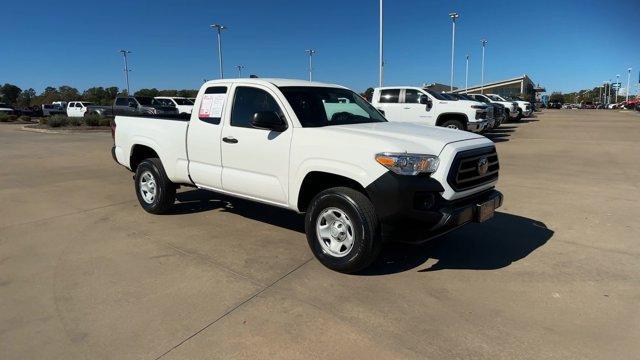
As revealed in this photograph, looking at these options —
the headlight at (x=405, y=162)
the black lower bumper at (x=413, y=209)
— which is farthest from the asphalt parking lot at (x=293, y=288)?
the headlight at (x=405, y=162)

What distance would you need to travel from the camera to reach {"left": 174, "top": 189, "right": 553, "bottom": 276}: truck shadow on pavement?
4.51 metres

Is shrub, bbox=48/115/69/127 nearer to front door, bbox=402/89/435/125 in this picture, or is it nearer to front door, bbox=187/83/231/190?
front door, bbox=402/89/435/125

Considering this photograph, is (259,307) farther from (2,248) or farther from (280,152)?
(2,248)

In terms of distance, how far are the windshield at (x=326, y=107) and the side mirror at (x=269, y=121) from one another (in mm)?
203

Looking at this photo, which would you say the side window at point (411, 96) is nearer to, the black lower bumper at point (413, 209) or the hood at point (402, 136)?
the hood at point (402, 136)

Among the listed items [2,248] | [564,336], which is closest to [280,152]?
[564,336]

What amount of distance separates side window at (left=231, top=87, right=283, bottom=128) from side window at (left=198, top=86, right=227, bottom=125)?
0.70 feet

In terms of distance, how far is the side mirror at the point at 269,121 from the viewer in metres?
4.50

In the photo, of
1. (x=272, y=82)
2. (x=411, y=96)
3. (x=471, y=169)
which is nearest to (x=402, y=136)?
(x=471, y=169)

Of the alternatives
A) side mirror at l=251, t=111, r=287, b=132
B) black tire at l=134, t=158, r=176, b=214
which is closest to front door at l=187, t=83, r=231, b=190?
black tire at l=134, t=158, r=176, b=214

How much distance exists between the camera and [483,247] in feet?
16.4

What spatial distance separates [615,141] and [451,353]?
53.8 ft

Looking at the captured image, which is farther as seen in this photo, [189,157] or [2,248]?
[189,157]

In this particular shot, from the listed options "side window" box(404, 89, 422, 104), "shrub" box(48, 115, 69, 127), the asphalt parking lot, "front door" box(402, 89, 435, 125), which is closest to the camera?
the asphalt parking lot
